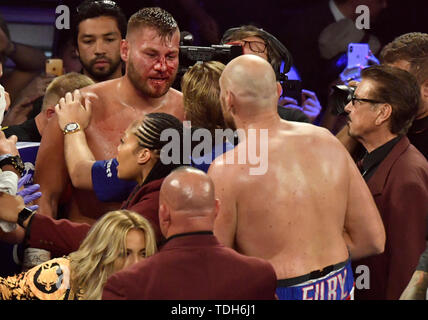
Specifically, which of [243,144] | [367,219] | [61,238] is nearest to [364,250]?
[367,219]

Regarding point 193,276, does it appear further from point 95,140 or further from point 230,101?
point 95,140

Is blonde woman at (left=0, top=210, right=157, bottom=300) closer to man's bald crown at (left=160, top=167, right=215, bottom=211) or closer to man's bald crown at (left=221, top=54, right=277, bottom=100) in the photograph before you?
man's bald crown at (left=160, top=167, right=215, bottom=211)

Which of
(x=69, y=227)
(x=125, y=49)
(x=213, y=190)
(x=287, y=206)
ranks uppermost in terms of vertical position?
(x=125, y=49)

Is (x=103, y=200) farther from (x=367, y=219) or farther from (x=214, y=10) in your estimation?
(x=214, y=10)

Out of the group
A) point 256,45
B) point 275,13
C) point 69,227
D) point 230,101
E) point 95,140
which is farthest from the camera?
point 275,13

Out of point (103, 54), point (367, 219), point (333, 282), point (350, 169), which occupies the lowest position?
point (333, 282)

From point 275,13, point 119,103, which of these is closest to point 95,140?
point 119,103

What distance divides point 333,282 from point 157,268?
2.35 ft

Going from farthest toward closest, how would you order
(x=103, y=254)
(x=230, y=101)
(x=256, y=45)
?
(x=256, y=45) → (x=230, y=101) → (x=103, y=254)

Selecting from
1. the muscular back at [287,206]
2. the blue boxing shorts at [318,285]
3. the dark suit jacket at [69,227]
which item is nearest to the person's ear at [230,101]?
the muscular back at [287,206]

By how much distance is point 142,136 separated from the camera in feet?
8.59

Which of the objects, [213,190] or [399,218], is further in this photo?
[399,218]

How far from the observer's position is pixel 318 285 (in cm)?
245

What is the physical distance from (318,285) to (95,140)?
44.8 inches
